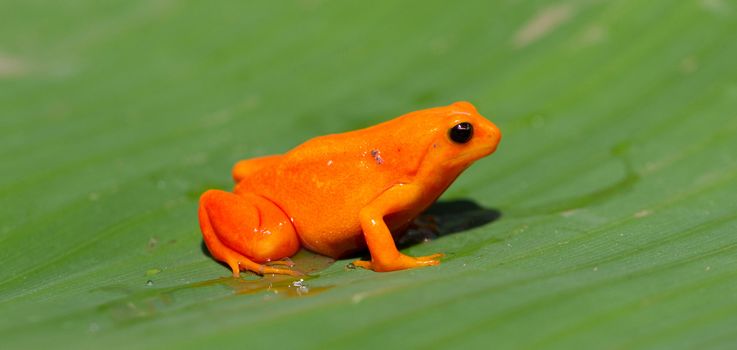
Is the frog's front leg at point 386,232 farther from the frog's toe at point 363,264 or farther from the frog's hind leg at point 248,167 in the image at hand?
the frog's hind leg at point 248,167

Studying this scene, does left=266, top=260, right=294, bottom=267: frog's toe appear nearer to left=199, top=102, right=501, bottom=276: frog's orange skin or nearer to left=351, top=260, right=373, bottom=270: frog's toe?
left=199, top=102, right=501, bottom=276: frog's orange skin

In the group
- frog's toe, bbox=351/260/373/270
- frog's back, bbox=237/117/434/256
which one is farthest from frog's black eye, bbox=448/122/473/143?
frog's toe, bbox=351/260/373/270

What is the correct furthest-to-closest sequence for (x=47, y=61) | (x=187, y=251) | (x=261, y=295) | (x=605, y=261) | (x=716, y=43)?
(x=47, y=61), (x=716, y=43), (x=187, y=251), (x=605, y=261), (x=261, y=295)

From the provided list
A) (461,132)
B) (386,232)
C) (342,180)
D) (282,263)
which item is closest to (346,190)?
(342,180)

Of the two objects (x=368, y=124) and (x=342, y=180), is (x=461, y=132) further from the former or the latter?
(x=368, y=124)

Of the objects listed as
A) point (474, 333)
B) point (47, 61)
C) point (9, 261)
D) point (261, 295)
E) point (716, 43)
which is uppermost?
point (47, 61)

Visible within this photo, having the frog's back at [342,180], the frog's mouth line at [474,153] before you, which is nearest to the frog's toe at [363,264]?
the frog's back at [342,180]

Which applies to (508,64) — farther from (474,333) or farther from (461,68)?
(474,333)

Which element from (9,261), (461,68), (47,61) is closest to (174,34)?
(47,61)
